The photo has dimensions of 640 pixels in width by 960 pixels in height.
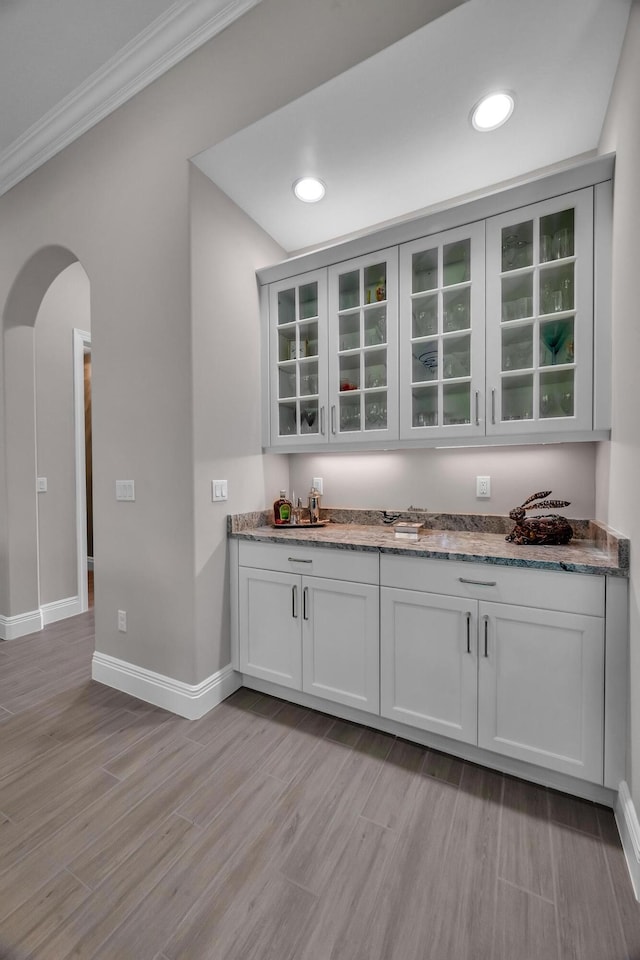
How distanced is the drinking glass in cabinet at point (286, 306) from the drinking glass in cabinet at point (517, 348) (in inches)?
47.0

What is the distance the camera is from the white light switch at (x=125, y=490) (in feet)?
7.43

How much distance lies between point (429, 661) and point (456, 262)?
73.2 inches

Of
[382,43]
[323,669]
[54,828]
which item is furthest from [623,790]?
[382,43]

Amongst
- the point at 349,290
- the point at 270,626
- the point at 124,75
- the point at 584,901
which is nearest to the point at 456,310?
the point at 349,290

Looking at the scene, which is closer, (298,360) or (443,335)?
(443,335)

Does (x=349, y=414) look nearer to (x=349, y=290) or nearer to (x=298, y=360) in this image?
(x=298, y=360)

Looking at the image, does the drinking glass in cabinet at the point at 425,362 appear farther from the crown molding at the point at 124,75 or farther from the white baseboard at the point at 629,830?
the white baseboard at the point at 629,830

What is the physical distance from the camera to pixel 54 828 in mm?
1438

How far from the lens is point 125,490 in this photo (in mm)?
2289

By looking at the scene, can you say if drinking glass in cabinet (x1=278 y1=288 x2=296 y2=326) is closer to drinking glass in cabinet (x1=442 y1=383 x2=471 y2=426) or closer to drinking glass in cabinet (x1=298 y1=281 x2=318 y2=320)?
drinking glass in cabinet (x1=298 y1=281 x2=318 y2=320)

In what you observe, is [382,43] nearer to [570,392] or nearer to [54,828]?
[570,392]

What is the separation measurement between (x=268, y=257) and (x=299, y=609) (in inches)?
83.4

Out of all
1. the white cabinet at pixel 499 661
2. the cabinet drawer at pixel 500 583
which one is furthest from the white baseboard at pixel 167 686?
the cabinet drawer at pixel 500 583

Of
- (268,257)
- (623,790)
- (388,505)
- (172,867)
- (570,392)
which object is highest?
(268,257)
